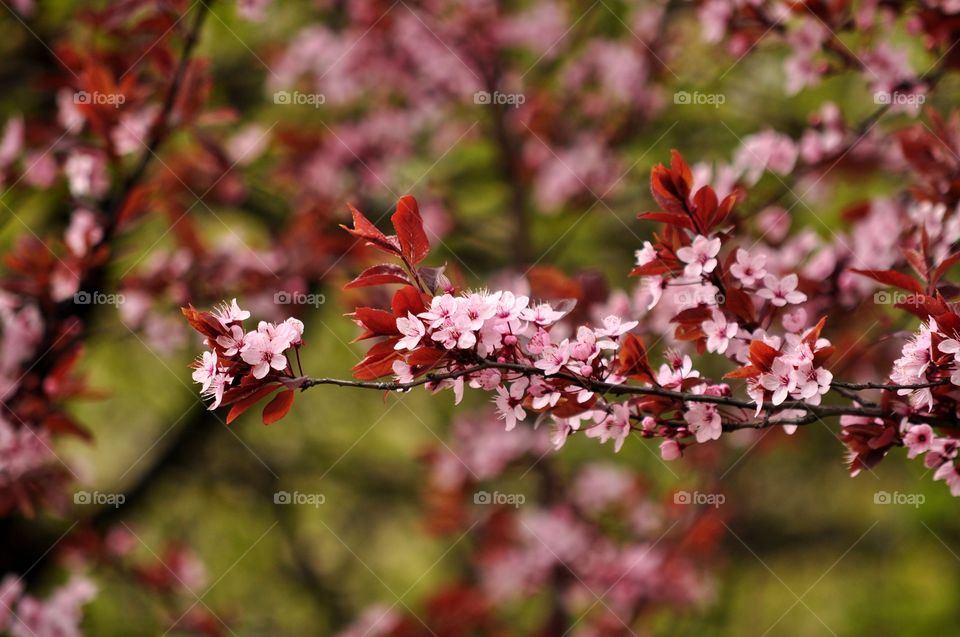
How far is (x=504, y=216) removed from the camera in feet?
16.4

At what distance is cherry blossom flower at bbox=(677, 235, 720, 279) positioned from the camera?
61.8 inches

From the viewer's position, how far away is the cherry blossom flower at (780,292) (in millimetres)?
1627

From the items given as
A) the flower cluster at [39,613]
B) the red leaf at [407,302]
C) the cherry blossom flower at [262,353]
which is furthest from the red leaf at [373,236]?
the flower cluster at [39,613]

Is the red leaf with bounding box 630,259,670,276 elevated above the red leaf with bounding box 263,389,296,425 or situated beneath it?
elevated above

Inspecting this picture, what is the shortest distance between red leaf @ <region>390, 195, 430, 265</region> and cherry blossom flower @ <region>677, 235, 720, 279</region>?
1.46ft

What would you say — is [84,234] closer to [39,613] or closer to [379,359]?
[39,613]

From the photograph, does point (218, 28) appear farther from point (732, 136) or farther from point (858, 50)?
point (858, 50)

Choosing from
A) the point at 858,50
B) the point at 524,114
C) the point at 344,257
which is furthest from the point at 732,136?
the point at 344,257

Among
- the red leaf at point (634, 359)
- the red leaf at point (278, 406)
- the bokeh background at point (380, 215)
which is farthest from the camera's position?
the bokeh background at point (380, 215)

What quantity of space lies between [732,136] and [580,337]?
10.4 feet

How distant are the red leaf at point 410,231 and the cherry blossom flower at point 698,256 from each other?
444 millimetres

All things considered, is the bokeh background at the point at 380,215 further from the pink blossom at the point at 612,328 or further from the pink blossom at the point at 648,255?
the pink blossom at the point at 612,328

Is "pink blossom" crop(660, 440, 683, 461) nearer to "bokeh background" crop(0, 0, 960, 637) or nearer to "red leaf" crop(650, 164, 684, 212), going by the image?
"red leaf" crop(650, 164, 684, 212)

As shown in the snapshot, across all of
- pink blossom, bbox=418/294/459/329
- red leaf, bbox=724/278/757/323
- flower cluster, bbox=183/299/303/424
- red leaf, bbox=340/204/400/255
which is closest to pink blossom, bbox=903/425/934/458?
red leaf, bbox=724/278/757/323
